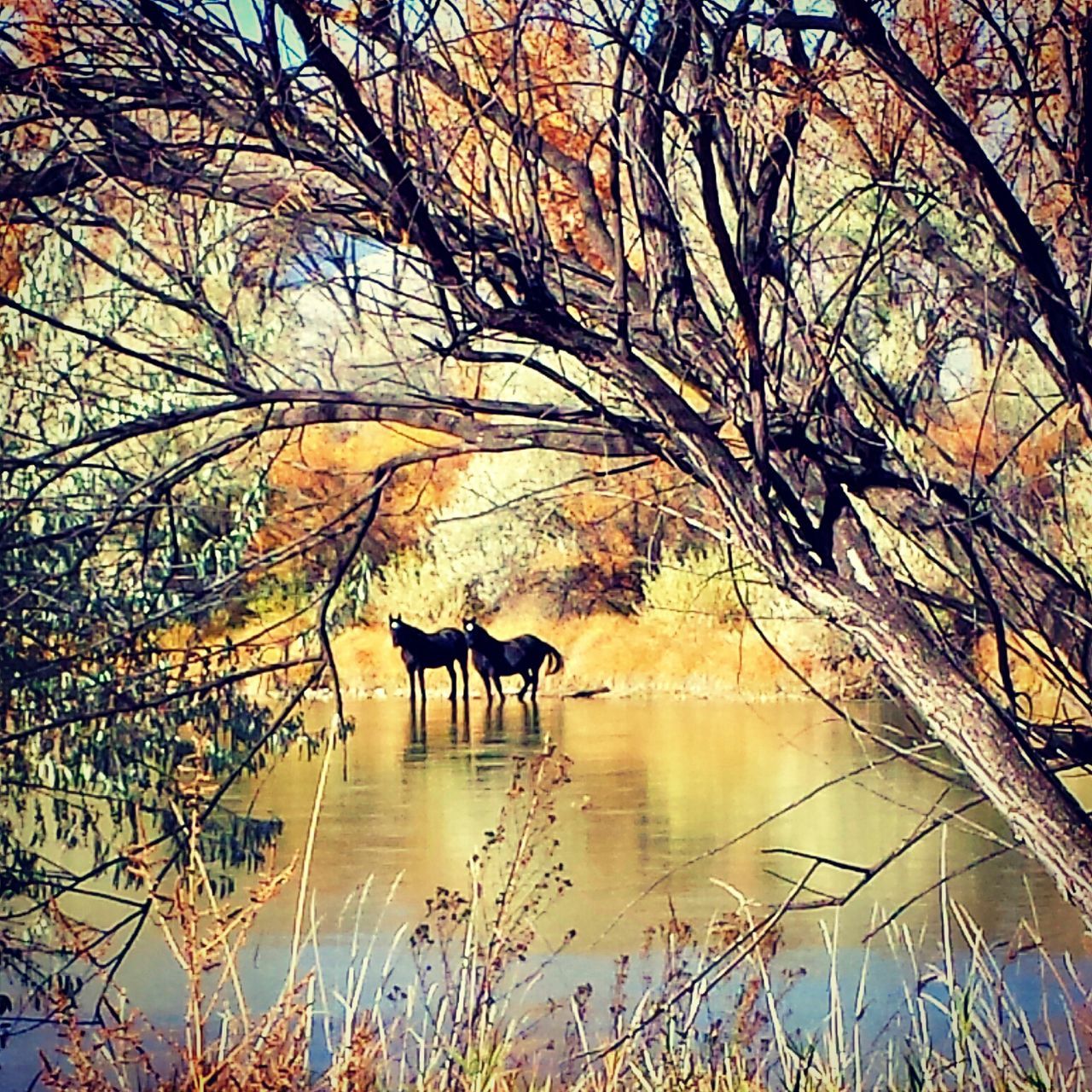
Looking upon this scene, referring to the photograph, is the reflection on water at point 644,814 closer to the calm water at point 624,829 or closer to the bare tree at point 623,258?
the calm water at point 624,829

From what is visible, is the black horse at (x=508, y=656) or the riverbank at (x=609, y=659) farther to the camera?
the black horse at (x=508, y=656)

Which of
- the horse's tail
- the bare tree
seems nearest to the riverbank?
the horse's tail

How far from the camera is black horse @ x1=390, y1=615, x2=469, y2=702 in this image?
790 centimetres

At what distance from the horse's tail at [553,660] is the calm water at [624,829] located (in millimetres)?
190

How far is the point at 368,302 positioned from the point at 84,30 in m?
0.51

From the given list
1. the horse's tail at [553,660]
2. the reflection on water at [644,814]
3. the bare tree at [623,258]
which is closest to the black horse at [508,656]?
the horse's tail at [553,660]

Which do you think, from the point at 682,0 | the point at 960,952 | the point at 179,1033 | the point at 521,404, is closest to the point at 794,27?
the point at 682,0

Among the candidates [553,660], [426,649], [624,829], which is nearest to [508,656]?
[553,660]

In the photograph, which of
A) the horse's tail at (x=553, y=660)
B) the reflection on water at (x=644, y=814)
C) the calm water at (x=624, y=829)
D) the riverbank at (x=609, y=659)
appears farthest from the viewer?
the horse's tail at (x=553, y=660)

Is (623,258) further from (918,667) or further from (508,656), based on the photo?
(508,656)

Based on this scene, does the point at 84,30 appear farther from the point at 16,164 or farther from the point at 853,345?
the point at 853,345

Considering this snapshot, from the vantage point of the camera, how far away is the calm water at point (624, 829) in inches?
185

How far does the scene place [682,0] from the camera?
6.86ft

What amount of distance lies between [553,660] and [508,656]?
0.21 metres
